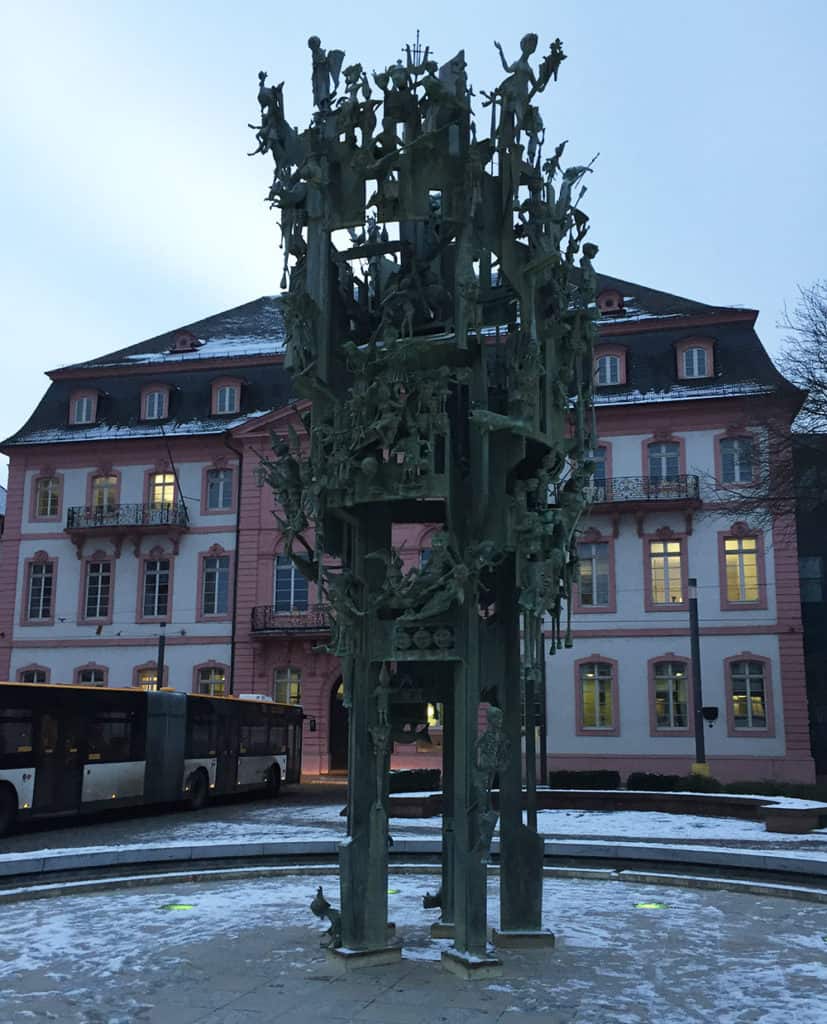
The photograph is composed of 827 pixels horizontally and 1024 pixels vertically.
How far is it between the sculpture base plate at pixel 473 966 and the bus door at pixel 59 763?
15981mm

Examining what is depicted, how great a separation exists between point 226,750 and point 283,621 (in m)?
11.0

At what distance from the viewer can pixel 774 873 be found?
46.8 ft

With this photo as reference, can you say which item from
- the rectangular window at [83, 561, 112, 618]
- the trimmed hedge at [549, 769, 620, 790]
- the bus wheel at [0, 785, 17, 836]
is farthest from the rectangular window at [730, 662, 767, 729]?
the rectangular window at [83, 561, 112, 618]

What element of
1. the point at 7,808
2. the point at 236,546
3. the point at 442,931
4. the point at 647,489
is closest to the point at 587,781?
the point at 647,489

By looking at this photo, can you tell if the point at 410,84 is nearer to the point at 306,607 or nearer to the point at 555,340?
the point at 555,340

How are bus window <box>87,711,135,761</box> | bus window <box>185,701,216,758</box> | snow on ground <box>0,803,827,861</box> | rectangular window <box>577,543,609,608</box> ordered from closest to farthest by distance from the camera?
1. snow on ground <box>0,803,827,861</box>
2. bus window <box>87,711,135,761</box>
3. bus window <box>185,701,216,758</box>
4. rectangular window <box>577,543,609,608</box>

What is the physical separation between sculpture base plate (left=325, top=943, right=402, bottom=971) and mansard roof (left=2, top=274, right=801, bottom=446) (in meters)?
29.9

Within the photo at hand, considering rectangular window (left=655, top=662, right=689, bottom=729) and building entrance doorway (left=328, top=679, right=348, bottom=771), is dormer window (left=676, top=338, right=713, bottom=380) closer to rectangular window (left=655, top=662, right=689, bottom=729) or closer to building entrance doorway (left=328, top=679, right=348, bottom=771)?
rectangular window (left=655, top=662, right=689, bottom=729)

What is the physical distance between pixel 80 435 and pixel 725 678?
26785 millimetres

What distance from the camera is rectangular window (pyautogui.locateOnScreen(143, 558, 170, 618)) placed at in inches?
1677

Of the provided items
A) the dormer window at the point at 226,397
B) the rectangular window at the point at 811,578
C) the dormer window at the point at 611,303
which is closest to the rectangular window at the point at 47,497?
the dormer window at the point at 226,397

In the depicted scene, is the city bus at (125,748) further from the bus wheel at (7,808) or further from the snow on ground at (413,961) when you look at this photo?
the snow on ground at (413,961)

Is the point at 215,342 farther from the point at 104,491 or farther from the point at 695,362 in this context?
the point at 695,362

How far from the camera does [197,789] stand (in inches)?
1118
